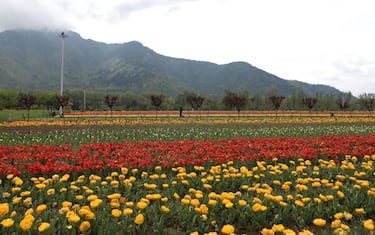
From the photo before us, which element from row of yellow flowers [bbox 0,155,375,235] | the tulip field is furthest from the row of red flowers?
row of yellow flowers [bbox 0,155,375,235]

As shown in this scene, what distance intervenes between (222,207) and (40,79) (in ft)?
707

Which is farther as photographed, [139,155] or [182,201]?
[139,155]

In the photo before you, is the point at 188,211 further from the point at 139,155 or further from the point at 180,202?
the point at 139,155

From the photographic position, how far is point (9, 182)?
6168 millimetres

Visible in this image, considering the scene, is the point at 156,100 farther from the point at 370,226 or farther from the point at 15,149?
the point at 370,226

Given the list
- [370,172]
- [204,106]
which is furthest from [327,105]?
[370,172]

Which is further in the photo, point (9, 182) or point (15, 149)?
point (15, 149)

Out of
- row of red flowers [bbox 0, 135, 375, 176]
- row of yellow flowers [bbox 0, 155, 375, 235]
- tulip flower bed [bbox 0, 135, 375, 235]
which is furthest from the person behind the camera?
row of red flowers [bbox 0, 135, 375, 176]

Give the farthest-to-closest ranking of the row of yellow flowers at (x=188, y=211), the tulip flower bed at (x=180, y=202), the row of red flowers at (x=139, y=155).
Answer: the row of red flowers at (x=139, y=155)
the tulip flower bed at (x=180, y=202)
the row of yellow flowers at (x=188, y=211)

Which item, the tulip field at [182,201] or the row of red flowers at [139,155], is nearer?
the tulip field at [182,201]

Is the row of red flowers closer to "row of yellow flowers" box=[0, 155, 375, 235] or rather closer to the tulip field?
Answer: the tulip field

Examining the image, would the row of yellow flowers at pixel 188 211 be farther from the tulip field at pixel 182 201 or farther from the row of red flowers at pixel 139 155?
the row of red flowers at pixel 139 155

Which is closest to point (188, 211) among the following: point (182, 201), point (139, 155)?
point (182, 201)

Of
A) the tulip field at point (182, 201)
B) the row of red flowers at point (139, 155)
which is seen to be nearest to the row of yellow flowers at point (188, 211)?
the tulip field at point (182, 201)
